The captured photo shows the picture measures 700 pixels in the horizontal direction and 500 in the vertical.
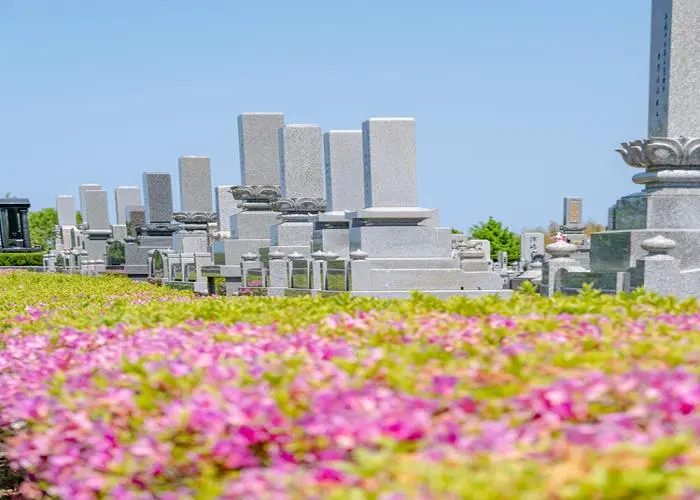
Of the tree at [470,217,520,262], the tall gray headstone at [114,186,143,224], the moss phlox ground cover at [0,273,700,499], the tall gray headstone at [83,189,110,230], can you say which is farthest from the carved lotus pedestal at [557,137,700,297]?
the tree at [470,217,520,262]

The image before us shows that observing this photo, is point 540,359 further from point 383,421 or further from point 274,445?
point 274,445

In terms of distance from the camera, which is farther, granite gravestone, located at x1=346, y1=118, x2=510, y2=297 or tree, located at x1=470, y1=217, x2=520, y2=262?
tree, located at x1=470, y1=217, x2=520, y2=262

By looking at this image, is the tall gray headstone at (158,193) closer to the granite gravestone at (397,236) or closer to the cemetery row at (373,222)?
the cemetery row at (373,222)

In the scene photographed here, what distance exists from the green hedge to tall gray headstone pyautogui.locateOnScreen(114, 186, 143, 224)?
1375 centimetres

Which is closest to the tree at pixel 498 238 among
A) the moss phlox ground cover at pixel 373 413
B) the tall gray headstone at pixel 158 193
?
the tall gray headstone at pixel 158 193

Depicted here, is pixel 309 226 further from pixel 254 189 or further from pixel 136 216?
pixel 136 216

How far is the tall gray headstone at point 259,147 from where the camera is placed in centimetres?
2103

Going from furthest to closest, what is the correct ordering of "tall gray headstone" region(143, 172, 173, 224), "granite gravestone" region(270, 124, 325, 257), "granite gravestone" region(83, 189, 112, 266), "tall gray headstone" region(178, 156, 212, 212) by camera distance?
"granite gravestone" region(83, 189, 112, 266) → "tall gray headstone" region(143, 172, 173, 224) → "tall gray headstone" region(178, 156, 212, 212) → "granite gravestone" region(270, 124, 325, 257)

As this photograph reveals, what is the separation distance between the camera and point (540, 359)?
133 inches

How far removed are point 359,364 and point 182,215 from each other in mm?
21466

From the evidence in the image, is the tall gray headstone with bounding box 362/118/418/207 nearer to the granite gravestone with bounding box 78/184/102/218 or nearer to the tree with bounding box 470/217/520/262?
the granite gravestone with bounding box 78/184/102/218

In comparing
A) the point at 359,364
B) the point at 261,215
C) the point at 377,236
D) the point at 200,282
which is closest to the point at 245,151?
the point at 261,215

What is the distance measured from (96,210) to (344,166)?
1838cm

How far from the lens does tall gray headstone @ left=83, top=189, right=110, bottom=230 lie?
33.1m
